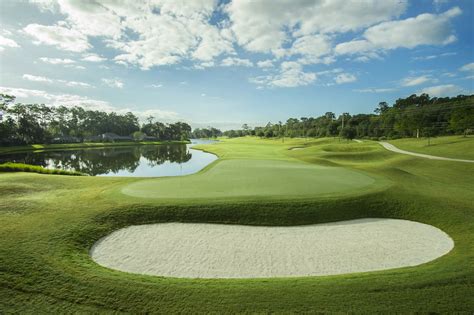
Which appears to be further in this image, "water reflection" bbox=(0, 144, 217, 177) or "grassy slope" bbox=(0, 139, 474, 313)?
"water reflection" bbox=(0, 144, 217, 177)

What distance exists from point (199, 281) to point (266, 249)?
10.3ft

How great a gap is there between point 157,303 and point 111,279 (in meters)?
1.60

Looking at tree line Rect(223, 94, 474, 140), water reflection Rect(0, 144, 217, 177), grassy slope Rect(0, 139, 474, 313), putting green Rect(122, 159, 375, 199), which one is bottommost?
water reflection Rect(0, 144, 217, 177)

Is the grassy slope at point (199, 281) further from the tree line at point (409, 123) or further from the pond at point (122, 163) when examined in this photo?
the tree line at point (409, 123)

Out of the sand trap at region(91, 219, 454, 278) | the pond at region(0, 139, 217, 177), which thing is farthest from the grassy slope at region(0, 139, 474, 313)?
the pond at region(0, 139, 217, 177)

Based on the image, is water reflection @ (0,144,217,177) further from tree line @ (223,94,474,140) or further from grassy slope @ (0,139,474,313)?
tree line @ (223,94,474,140)

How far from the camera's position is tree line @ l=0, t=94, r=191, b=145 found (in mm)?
74812

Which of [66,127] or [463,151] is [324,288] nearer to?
[463,151]

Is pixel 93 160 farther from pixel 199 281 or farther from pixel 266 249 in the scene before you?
pixel 199 281

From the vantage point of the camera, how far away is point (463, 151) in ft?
111

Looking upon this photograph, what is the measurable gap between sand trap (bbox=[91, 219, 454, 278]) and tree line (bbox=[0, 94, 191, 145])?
80.9 m

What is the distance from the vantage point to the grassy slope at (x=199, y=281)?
529 cm

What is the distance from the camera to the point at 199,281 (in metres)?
6.20

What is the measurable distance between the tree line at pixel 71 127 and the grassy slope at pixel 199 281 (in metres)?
77.9
